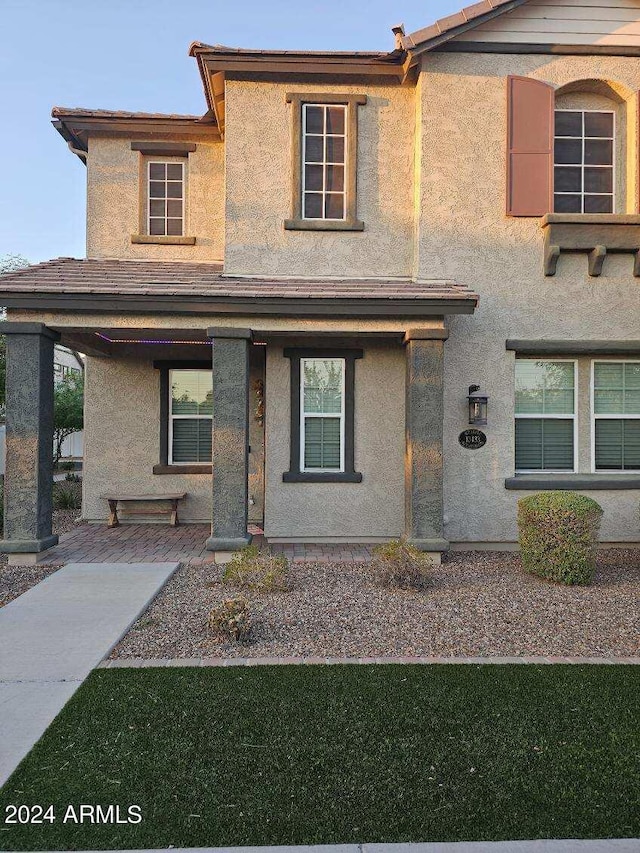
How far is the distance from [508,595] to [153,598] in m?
4.05

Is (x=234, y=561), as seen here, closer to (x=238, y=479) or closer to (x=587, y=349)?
(x=238, y=479)

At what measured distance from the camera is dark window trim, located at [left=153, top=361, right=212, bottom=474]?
35.6ft

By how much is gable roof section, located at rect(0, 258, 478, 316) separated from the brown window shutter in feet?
6.05

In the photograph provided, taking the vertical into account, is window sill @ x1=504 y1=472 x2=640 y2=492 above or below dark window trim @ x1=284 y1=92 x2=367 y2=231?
below

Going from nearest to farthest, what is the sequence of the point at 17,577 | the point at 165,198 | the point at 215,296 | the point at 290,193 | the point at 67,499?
the point at 17,577 → the point at 215,296 → the point at 290,193 → the point at 165,198 → the point at 67,499

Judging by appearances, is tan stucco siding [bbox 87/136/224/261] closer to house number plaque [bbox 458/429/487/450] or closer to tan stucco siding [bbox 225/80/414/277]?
tan stucco siding [bbox 225/80/414/277]

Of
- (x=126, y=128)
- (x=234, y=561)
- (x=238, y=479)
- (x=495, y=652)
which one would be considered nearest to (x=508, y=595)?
(x=495, y=652)

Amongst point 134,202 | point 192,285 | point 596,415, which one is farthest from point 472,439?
point 134,202

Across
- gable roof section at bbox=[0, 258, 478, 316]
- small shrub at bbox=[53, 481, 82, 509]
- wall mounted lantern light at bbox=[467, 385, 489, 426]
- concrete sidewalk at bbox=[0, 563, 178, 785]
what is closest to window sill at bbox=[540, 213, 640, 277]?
gable roof section at bbox=[0, 258, 478, 316]

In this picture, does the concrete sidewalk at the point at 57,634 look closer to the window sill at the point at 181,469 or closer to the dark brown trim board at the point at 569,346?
the window sill at the point at 181,469

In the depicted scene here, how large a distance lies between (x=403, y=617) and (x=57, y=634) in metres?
3.35

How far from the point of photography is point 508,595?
22.0ft

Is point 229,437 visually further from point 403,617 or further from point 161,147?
point 161,147

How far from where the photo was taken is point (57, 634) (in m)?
5.39
